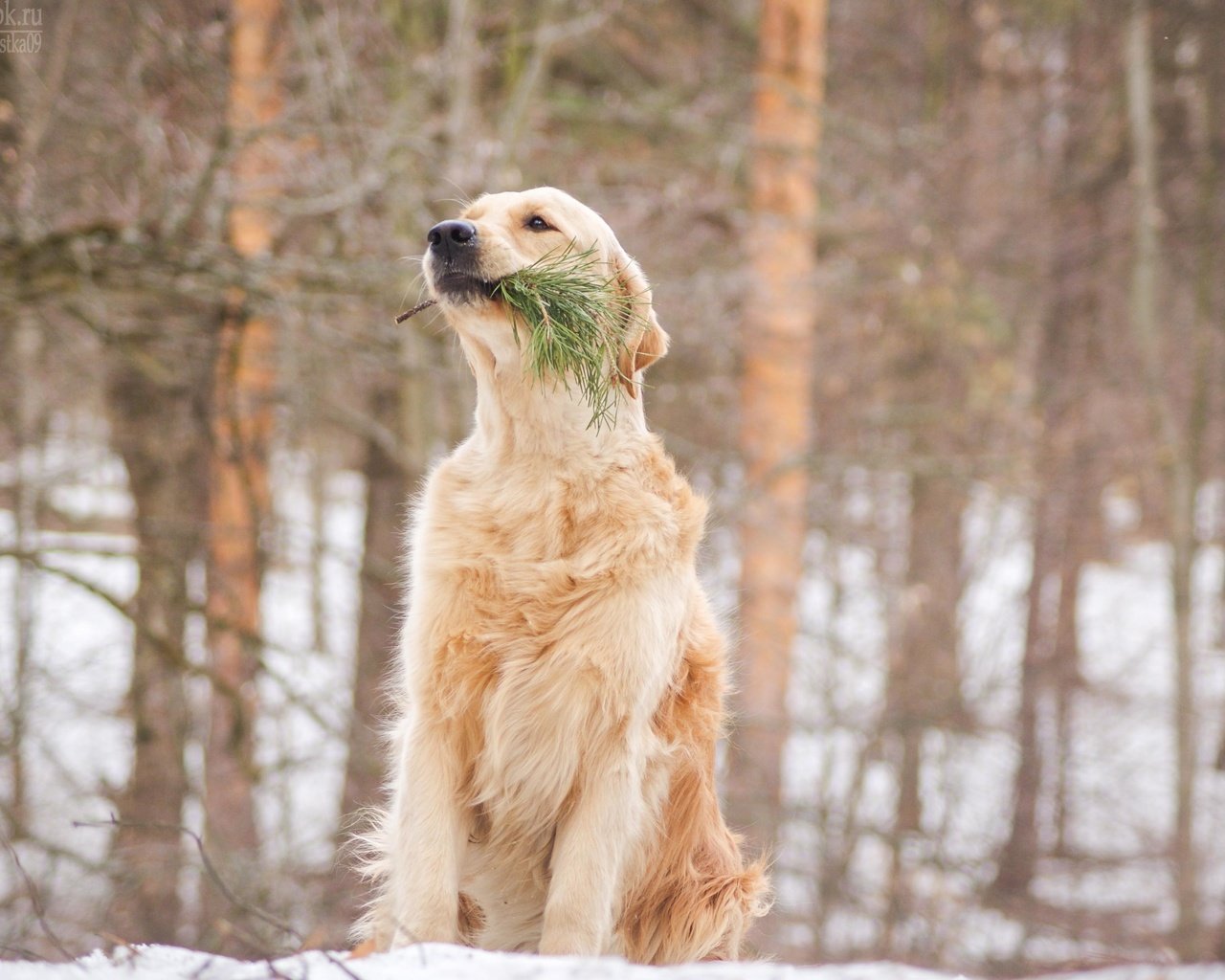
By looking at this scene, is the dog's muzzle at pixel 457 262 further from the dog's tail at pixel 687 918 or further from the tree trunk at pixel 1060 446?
the tree trunk at pixel 1060 446

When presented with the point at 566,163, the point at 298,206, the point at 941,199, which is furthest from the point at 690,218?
the point at 298,206

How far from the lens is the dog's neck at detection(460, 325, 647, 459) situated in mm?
3484

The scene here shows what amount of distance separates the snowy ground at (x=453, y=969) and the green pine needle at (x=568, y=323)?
4.84ft

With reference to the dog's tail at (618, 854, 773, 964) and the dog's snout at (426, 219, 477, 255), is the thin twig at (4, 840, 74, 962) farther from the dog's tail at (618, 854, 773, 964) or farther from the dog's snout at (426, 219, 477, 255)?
the dog's snout at (426, 219, 477, 255)

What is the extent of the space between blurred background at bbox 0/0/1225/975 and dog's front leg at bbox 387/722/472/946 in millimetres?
3174

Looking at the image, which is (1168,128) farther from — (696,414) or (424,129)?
(424,129)

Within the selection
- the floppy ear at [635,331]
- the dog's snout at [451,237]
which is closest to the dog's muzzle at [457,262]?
the dog's snout at [451,237]

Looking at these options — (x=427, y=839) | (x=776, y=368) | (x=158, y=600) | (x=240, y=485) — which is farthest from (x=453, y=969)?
(x=776, y=368)

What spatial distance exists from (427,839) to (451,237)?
1699mm

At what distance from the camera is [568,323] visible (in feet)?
11.1

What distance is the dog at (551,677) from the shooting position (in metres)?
3.22

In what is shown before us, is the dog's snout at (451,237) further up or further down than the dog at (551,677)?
further up

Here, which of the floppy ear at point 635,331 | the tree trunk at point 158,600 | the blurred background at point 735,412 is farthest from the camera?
the tree trunk at point 158,600

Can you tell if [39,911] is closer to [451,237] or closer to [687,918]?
[687,918]
